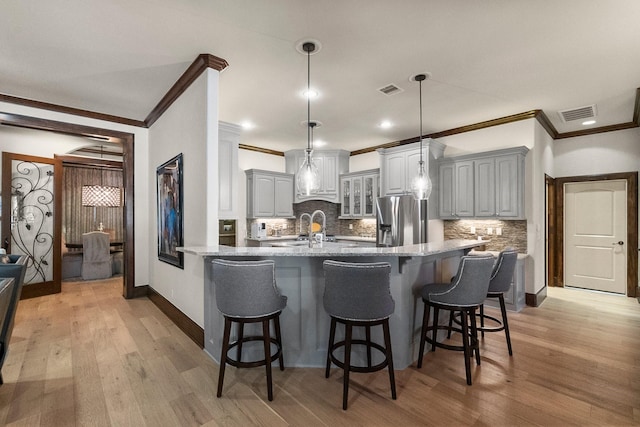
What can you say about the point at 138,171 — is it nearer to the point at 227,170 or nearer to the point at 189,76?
the point at 227,170

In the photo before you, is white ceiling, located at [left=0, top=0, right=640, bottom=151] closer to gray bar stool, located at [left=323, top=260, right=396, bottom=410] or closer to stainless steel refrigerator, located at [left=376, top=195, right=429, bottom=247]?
stainless steel refrigerator, located at [left=376, top=195, right=429, bottom=247]

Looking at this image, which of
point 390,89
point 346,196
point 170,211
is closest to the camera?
point 390,89

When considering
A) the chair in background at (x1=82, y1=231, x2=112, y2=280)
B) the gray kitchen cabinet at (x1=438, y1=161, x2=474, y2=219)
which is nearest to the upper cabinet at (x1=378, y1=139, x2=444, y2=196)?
the gray kitchen cabinet at (x1=438, y1=161, x2=474, y2=219)

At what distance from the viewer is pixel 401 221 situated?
5.10 metres

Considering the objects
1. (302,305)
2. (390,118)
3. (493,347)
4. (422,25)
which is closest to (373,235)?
(390,118)

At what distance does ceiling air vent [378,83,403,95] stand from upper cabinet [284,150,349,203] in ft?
9.82

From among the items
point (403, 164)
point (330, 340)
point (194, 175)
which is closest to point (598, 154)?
point (403, 164)

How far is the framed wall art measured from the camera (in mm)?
3465

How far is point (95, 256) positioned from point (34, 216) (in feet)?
4.66

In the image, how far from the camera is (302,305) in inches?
103

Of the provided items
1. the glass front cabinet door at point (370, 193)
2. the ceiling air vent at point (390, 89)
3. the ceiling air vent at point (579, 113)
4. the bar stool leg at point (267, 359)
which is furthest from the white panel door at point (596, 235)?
the bar stool leg at point (267, 359)

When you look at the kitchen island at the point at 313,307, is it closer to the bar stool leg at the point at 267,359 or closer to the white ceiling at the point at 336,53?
the bar stool leg at the point at 267,359

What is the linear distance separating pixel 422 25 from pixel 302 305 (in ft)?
8.01

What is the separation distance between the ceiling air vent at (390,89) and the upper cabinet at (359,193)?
2370 millimetres
